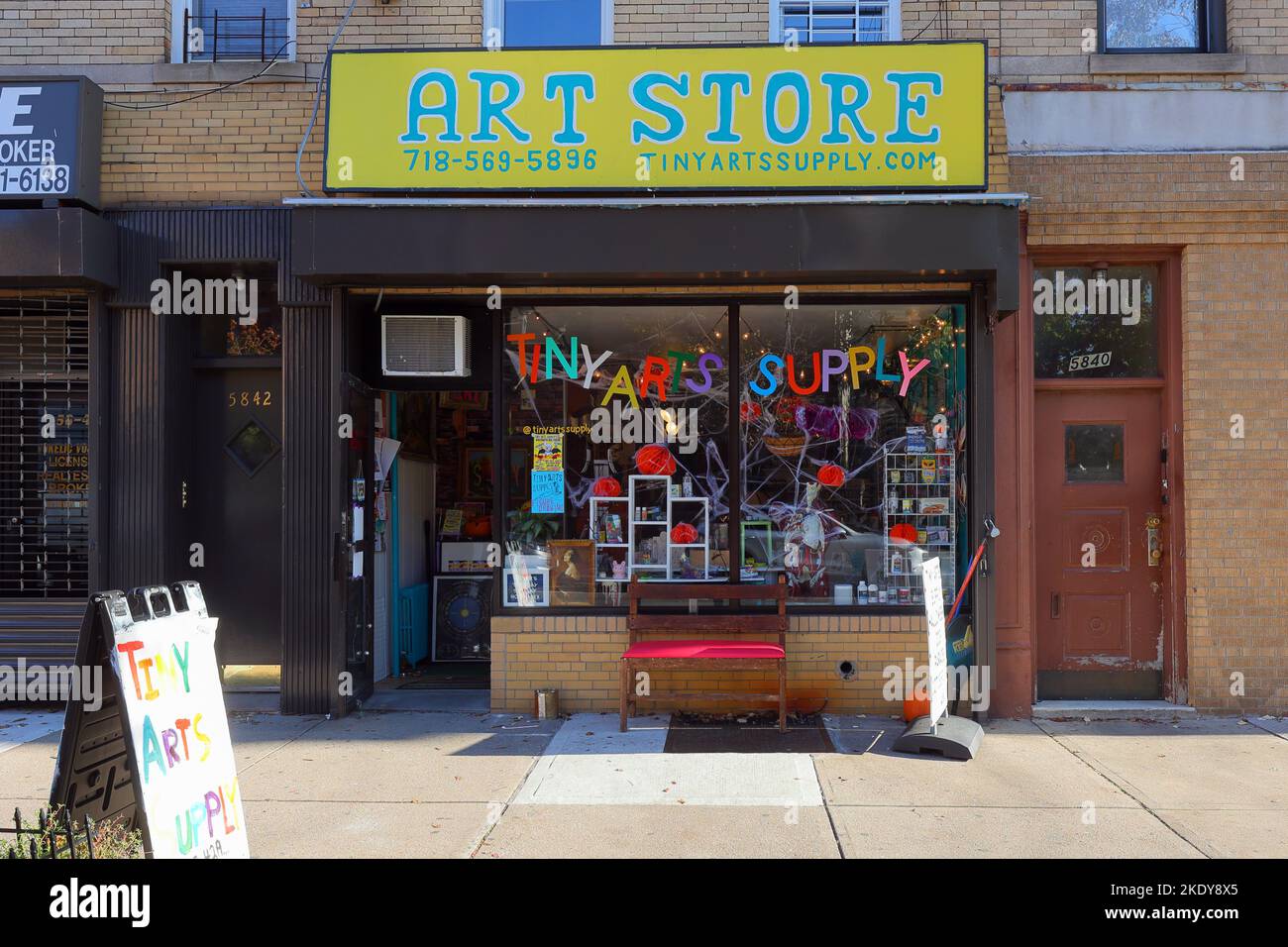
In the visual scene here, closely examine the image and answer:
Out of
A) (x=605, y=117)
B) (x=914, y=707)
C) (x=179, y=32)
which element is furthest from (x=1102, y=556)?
(x=179, y=32)

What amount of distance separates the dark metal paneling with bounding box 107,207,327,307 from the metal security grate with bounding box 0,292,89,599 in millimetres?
594

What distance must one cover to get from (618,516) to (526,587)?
34.5 inches

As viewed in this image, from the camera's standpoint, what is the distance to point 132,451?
7414 mm

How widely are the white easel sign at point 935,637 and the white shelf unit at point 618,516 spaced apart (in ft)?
7.36

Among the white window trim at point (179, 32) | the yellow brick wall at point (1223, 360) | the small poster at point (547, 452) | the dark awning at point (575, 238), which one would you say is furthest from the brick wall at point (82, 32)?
the yellow brick wall at point (1223, 360)

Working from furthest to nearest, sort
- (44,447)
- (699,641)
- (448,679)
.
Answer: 1. (448,679)
2. (44,447)
3. (699,641)

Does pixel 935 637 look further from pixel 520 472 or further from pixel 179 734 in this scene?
pixel 179 734

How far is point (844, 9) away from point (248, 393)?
545 cm

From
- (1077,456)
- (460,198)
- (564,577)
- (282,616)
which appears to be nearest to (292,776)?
(282,616)

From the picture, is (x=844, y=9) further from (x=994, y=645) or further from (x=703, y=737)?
(x=703, y=737)

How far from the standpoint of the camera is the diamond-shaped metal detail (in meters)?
7.71

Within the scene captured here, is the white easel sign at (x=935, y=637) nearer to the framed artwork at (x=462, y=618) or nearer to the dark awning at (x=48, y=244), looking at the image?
the framed artwork at (x=462, y=618)

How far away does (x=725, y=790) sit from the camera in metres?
5.55

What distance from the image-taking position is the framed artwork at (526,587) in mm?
7453
